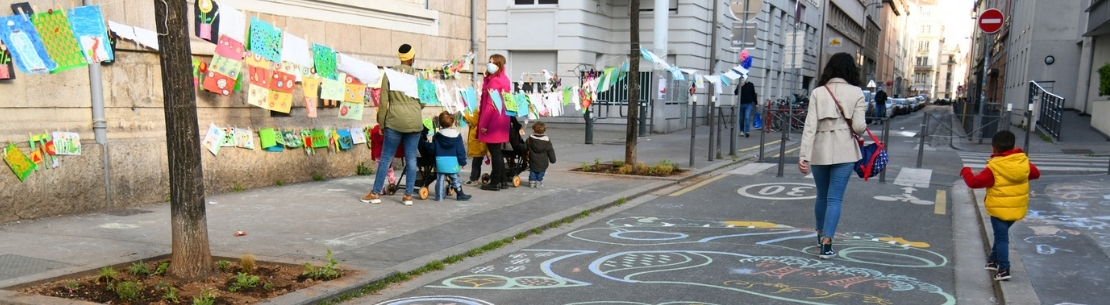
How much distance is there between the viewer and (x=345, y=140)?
11320 millimetres

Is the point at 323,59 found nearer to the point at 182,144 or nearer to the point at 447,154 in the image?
the point at 447,154

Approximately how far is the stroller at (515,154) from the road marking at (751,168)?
388cm

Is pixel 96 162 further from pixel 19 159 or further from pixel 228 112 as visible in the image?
pixel 228 112

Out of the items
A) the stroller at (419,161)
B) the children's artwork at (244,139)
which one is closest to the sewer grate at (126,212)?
the children's artwork at (244,139)

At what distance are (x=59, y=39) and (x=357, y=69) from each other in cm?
269

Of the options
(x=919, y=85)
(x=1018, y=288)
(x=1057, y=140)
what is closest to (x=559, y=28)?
(x=1057, y=140)

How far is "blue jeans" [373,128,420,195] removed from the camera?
8930mm

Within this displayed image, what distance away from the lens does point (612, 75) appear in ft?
48.0

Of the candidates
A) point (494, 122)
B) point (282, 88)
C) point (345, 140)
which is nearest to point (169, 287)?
point (494, 122)

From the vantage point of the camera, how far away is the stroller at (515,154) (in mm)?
10539

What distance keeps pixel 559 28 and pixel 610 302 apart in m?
20.0

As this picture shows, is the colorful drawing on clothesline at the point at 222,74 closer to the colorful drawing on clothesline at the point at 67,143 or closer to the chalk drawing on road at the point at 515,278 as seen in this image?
the colorful drawing on clothesline at the point at 67,143

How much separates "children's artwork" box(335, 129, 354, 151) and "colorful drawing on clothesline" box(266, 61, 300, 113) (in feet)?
3.46

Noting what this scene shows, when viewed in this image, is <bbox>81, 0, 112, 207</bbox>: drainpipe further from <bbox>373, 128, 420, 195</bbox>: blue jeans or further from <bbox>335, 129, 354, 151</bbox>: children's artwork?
<bbox>335, 129, 354, 151</bbox>: children's artwork
